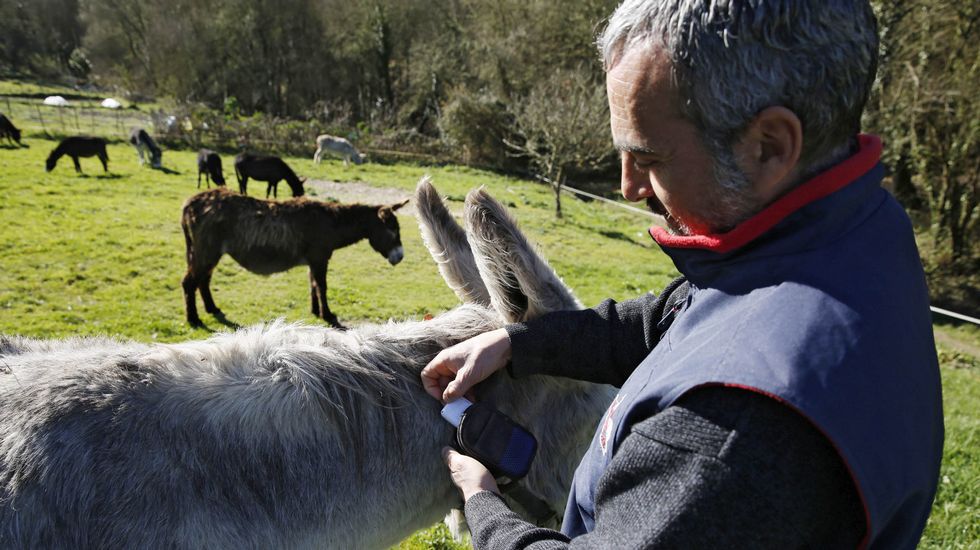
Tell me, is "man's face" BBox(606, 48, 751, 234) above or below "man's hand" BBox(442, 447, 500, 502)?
above

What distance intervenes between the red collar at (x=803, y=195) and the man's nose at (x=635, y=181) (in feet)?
0.73

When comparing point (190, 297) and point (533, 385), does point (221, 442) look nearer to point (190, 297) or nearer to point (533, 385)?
point (533, 385)

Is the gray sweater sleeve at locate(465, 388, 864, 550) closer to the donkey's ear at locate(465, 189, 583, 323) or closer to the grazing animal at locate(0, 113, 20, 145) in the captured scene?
the donkey's ear at locate(465, 189, 583, 323)

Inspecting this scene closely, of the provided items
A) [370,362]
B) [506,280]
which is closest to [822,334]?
[506,280]

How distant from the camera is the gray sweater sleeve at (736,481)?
2.95 feet

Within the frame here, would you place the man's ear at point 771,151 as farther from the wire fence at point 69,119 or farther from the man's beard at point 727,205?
the wire fence at point 69,119

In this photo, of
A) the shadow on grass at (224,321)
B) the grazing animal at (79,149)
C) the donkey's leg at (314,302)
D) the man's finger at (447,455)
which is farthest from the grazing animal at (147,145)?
the man's finger at (447,455)

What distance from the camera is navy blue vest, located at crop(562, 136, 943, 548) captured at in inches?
35.1

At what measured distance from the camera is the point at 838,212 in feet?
3.43

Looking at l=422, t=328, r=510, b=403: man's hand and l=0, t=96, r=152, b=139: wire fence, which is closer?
l=422, t=328, r=510, b=403: man's hand

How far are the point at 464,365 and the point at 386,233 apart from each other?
8.86m

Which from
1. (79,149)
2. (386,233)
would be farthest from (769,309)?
(79,149)

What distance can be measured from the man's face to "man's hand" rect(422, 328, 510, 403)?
72 cm

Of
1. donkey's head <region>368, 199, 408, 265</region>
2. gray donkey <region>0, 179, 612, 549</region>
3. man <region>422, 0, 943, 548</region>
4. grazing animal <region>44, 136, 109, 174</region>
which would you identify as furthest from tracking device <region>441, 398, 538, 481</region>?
grazing animal <region>44, 136, 109, 174</region>
